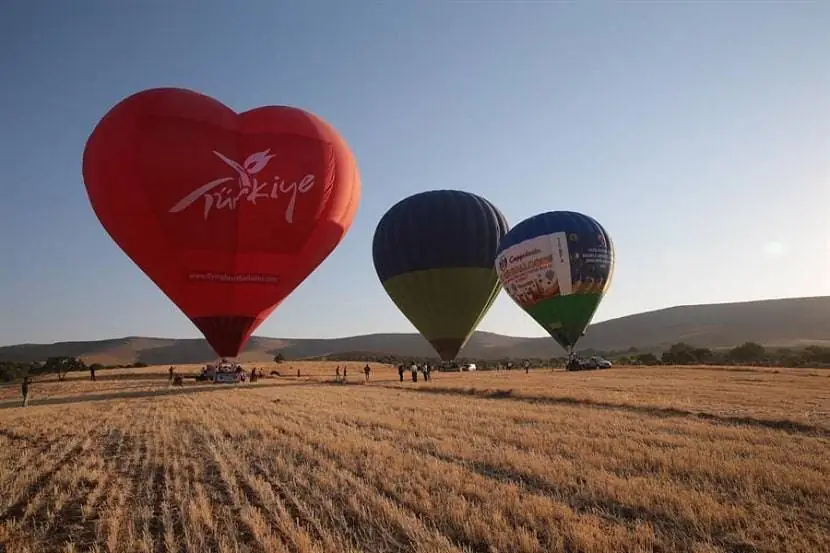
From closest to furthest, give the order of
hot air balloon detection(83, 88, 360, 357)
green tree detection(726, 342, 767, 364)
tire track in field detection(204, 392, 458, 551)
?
tire track in field detection(204, 392, 458, 551)
hot air balloon detection(83, 88, 360, 357)
green tree detection(726, 342, 767, 364)

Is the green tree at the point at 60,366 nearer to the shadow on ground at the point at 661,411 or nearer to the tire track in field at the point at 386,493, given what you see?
the shadow on ground at the point at 661,411

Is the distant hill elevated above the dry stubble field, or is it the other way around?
the distant hill

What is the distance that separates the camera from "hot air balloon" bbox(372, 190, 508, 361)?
126 feet

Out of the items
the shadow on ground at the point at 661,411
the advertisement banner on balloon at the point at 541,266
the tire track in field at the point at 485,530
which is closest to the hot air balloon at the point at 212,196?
the shadow on ground at the point at 661,411

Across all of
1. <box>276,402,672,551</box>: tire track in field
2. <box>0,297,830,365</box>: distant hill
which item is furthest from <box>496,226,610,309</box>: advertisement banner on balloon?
<box>0,297,830,365</box>: distant hill

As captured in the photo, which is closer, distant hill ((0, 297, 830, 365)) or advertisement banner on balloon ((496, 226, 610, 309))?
advertisement banner on balloon ((496, 226, 610, 309))

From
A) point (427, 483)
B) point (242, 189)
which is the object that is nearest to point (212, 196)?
point (242, 189)

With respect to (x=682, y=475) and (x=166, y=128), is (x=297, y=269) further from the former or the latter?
(x=682, y=475)

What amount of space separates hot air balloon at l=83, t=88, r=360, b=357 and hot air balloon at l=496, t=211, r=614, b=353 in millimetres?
17050

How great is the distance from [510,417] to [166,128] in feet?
52.4

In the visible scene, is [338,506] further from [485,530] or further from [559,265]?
[559,265]

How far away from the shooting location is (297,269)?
2414cm

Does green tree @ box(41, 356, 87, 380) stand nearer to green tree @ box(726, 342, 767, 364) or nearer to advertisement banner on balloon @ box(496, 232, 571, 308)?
advertisement banner on balloon @ box(496, 232, 571, 308)

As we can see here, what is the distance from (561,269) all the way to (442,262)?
7.60 meters
